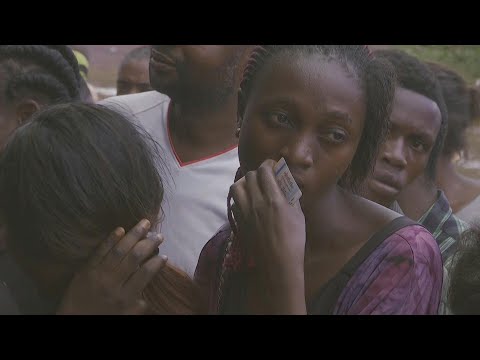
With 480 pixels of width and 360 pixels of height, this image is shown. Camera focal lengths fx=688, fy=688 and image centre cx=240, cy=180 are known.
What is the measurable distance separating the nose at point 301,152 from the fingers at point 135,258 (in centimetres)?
40

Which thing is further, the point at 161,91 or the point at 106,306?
the point at 161,91

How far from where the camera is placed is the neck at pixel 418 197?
1.78 meters

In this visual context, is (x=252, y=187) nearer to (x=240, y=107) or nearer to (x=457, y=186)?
(x=240, y=107)

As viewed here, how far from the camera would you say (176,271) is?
1784mm

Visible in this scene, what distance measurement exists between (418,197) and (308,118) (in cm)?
39

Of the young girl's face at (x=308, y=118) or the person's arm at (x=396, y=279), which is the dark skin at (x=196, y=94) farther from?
the person's arm at (x=396, y=279)

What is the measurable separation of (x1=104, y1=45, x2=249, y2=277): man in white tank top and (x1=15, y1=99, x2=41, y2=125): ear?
197 mm

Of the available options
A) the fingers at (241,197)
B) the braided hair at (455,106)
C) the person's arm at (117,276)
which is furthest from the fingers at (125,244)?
the braided hair at (455,106)

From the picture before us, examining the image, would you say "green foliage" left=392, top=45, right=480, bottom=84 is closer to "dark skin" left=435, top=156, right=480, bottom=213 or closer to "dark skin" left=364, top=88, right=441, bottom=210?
"dark skin" left=364, top=88, right=441, bottom=210

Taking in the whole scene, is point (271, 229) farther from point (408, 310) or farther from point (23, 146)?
point (23, 146)

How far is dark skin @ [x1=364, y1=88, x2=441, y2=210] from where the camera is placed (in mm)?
1769

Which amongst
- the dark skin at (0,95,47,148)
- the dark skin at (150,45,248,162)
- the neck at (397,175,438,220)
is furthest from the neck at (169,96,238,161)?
the neck at (397,175,438,220)
